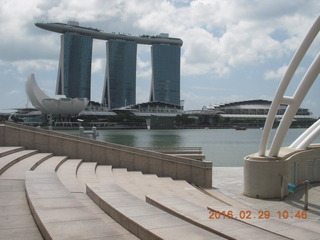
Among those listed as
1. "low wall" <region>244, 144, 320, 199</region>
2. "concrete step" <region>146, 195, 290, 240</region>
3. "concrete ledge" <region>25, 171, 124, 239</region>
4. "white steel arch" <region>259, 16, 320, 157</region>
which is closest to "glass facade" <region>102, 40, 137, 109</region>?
"low wall" <region>244, 144, 320, 199</region>

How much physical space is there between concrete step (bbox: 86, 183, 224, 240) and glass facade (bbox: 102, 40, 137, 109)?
174 metres

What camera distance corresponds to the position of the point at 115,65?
593 feet

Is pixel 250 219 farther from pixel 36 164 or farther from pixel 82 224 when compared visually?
pixel 36 164

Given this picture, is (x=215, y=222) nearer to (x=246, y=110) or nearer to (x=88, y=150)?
(x=88, y=150)

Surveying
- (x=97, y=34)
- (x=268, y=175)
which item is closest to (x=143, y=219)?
(x=268, y=175)

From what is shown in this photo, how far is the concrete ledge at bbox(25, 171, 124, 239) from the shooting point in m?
4.97

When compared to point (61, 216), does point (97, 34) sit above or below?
above

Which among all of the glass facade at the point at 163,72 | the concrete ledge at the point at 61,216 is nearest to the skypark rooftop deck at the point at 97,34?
the glass facade at the point at 163,72

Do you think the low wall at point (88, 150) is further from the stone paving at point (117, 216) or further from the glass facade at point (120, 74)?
the glass facade at point (120, 74)

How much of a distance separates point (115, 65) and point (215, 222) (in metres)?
179

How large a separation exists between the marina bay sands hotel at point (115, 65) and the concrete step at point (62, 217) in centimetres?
16705

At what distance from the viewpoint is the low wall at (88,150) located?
15.2 meters

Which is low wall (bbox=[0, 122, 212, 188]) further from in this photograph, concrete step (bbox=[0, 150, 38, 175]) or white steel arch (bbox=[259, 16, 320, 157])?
white steel arch (bbox=[259, 16, 320, 157])

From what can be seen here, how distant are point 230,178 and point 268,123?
4813 mm
